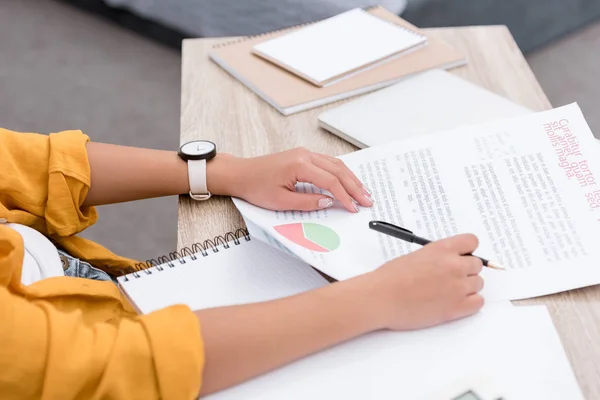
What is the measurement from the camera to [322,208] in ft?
2.45

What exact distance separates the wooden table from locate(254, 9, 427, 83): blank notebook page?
75 millimetres

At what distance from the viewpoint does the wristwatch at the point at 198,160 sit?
2.65 ft

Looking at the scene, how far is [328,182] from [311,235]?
7 cm

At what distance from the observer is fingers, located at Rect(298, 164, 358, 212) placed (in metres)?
0.73

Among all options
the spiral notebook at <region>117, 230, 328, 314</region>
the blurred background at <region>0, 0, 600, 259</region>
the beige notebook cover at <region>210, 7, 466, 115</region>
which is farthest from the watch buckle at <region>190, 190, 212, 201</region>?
the blurred background at <region>0, 0, 600, 259</region>

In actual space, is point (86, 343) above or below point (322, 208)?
below

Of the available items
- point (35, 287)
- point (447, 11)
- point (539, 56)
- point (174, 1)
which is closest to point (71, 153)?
point (35, 287)

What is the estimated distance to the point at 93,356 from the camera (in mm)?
543

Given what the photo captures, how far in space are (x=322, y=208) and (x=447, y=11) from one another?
1444 millimetres

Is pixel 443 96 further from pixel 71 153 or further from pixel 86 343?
pixel 86 343

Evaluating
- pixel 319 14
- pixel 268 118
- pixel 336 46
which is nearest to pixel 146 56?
pixel 319 14

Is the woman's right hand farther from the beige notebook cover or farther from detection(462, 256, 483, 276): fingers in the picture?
the beige notebook cover

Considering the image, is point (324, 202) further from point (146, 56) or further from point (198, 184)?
point (146, 56)

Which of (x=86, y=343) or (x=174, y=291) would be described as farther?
(x=174, y=291)
